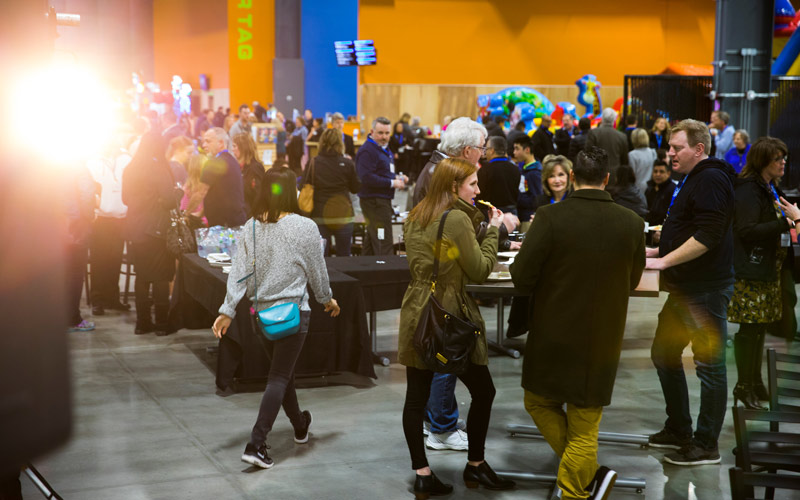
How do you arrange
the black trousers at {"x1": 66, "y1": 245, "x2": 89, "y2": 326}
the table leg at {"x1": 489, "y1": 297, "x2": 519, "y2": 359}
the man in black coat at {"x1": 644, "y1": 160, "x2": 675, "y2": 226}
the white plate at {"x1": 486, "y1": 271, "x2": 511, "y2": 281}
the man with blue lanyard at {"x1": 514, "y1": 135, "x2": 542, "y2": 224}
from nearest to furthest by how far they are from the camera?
the white plate at {"x1": 486, "y1": 271, "x2": 511, "y2": 281}
the table leg at {"x1": 489, "y1": 297, "x2": 519, "y2": 359}
the black trousers at {"x1": 66, "y1": 245, "x2": 89, "y2": 326}
the man in black coat at {"x1": 644, "y1": 160, "x2": 675, "y2": 226}
the man with blue lanyard at {"x1": 514, "y1": 135, "x2": 542, "y2": 224}

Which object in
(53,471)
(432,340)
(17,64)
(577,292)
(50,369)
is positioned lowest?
(53,471)

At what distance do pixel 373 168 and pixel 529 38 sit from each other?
18455 mm

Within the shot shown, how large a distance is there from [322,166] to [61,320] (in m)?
7.66

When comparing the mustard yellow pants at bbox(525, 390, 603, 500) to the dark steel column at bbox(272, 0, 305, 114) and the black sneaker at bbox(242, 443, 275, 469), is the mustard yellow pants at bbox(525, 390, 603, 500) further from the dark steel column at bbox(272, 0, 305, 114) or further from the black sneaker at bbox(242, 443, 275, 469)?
the dark steel column at bbox(272, 0, 305, 114)

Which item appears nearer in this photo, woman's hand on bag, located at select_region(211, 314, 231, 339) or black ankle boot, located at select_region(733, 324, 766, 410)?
woman's hand on bag, located at select_region(211, 314, 231, 339)

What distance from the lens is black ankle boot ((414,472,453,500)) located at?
3888 mm

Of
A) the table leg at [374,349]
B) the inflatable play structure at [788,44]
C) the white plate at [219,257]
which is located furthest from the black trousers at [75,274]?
the inflatable play structure at [788,44]

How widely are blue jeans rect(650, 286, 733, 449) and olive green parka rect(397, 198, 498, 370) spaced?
1047 mm

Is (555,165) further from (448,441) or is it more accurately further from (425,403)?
(425,403)

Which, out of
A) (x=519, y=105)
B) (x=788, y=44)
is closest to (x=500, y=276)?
(x=788, y=44)

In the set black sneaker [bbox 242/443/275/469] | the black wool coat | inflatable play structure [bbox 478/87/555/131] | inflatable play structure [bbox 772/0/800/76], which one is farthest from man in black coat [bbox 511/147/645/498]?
inflatable play structure [bbox 478/87/555/131]

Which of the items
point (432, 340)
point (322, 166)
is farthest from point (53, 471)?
point (322, 166)

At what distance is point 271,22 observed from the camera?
965 inches

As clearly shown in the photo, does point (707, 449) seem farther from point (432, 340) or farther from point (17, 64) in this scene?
point (17, 64)
